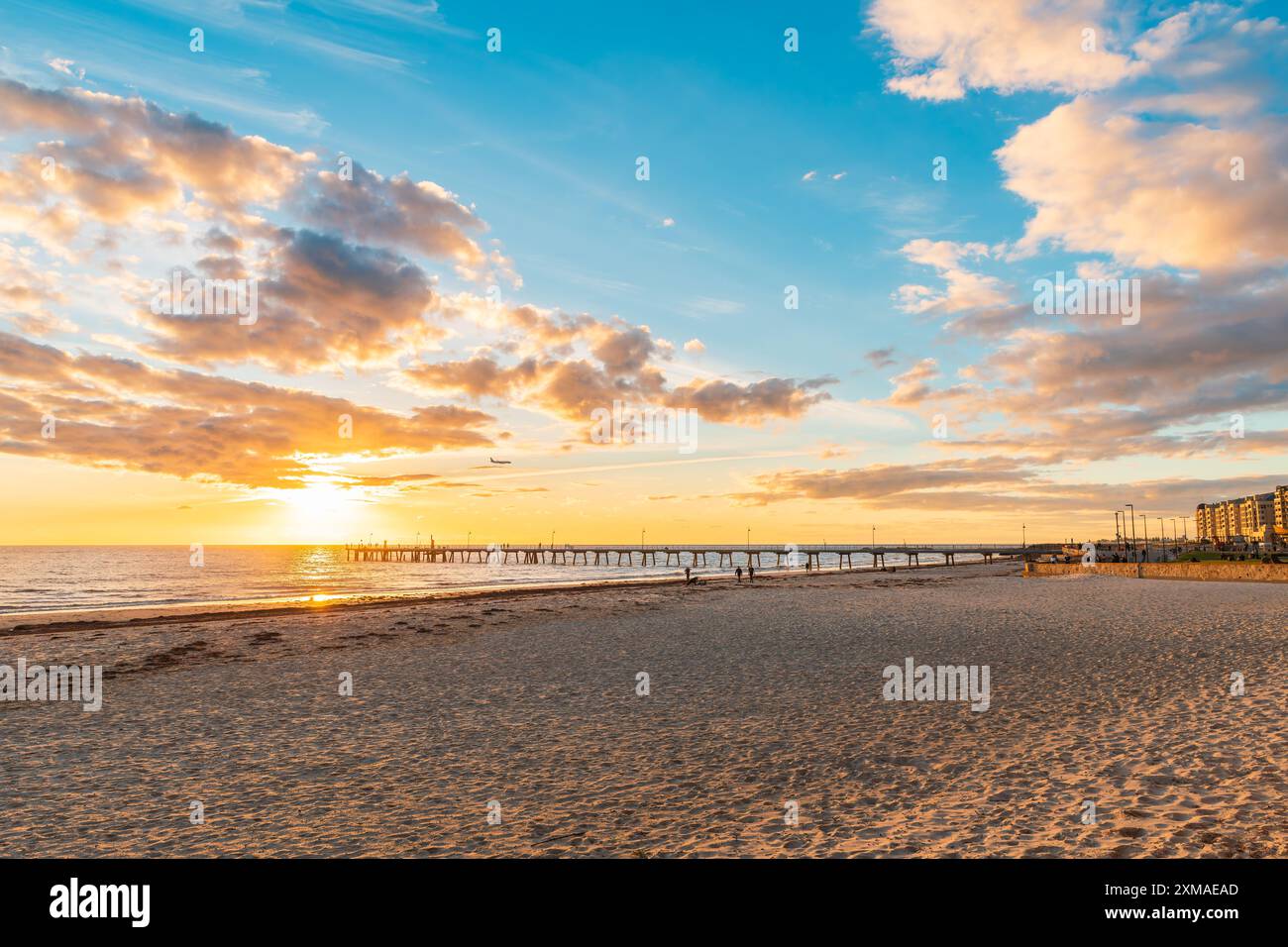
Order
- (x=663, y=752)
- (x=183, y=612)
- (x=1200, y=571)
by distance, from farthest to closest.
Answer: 1. (x=1200, y=571)
2. (x=183, y=612)
3. (x=663, y=752)

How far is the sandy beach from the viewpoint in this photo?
795cm

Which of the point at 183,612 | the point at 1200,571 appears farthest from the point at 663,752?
the point at 1200,571

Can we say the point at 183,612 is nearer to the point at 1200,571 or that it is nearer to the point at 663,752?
the point at 663,752

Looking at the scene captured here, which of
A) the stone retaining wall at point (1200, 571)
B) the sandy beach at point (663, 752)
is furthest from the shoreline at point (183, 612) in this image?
the stone retaining wall at point (1200, 571)

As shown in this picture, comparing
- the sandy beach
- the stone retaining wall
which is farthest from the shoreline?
the stone retaining wall

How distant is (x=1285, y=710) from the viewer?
41.7 ft

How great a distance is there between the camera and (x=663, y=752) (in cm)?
1145

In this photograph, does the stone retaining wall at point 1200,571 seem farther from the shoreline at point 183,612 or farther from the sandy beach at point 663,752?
the shoreline at point 183,612

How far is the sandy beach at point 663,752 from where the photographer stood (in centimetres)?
795

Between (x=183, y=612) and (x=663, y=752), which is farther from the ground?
(x=663, y=752)

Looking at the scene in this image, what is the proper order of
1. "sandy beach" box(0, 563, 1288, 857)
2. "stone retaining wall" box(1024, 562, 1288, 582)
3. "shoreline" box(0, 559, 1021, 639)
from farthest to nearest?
1. "stone retaining wall" box(1024, 562, 1288, 582)
2. "shoreline" box(0, 559, 1021, 639)
3. "sandy beach" box(0, 563, 1288, 857)

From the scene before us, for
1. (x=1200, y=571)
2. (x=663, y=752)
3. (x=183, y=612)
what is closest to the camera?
(x=663, y=752)

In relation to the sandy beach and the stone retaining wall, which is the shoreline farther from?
the stone retaining wall
